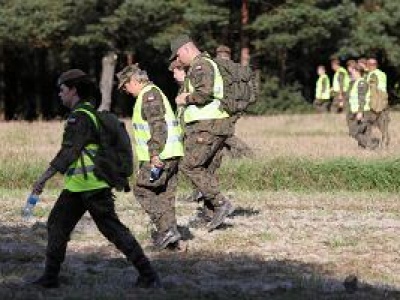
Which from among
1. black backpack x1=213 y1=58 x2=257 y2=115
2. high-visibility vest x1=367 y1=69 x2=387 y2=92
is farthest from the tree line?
black backpack x1=213 y1=58 x2=257 y2=115

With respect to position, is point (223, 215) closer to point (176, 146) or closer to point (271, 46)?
point (176, 146)

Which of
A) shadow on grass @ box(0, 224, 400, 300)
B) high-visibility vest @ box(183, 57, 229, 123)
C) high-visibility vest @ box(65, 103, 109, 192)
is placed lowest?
shadow on grass @ box(0, 224, 400, 300)

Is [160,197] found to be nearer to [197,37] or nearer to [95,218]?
[95,218]

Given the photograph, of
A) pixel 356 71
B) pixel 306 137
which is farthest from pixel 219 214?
pixel 306 137

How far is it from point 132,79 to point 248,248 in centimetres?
202

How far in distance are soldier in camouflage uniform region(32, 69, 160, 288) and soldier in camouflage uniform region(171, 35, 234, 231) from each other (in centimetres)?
290

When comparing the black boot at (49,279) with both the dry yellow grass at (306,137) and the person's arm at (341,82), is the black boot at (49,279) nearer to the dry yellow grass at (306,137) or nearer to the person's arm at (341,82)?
the dry yellow grass at (306,137)

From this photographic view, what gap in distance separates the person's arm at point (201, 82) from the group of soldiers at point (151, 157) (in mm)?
10

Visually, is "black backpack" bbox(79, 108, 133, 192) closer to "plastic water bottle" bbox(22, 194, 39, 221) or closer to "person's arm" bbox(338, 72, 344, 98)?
"plastic water bottle" bbox(22, 194, 39, 221)

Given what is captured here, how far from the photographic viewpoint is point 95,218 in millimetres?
8039

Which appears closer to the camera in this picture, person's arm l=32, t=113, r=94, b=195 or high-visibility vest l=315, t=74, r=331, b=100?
person's arm l=32, t=113, r=94, b=195

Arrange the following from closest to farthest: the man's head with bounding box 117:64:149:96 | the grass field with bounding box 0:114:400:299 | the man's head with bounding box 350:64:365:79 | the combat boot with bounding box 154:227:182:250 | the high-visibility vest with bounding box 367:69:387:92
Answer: the grass field with bounding box 0:114:400:299
the man's head with bounding box 117:64:149:96
the combat boot with bounding box 154:227:182:250
the high-visibility vest with bounding box 367:69:387:92
the man's head with bounding box 350:64:365:79

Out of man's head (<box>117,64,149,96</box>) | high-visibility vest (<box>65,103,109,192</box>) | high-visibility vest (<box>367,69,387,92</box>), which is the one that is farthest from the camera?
high-visibility vest (<box>367,69,387,92</box>)

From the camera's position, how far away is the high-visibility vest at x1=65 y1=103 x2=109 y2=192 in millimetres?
7922
